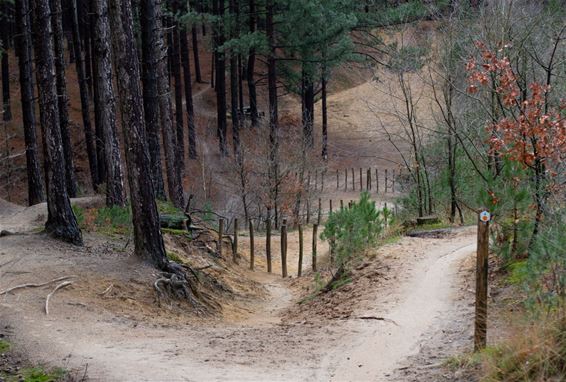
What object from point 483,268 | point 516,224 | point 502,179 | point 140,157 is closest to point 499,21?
point 502,179

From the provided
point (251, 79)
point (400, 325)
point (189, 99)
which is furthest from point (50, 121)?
point (251, 79)

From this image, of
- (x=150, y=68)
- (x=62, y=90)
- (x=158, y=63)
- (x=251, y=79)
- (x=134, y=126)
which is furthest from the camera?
(x=251, y=79)

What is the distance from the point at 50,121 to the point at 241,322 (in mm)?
5277

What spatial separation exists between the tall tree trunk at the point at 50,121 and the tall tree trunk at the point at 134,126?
1.62m

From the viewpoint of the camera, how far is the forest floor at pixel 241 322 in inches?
303

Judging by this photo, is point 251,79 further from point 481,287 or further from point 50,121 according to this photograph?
point 481,287

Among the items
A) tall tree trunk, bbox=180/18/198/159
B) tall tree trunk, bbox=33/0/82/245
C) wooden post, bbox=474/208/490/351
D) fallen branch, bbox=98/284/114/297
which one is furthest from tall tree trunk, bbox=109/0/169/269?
tall tree trunk, bbox=180/18/198/159

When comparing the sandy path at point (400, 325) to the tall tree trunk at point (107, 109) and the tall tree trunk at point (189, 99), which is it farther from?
the tall tree trunk at point (189, 99)

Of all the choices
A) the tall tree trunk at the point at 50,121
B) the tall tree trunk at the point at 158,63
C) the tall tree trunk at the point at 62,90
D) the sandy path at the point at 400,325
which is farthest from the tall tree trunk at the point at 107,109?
the sandy path at the point at 400,325

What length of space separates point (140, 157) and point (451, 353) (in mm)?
6677

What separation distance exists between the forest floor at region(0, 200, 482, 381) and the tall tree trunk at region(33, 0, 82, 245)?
63cm

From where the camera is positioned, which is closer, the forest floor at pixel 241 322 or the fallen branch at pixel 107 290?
the forest floor at pixel 241 322

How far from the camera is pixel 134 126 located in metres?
11.8

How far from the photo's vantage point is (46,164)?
12703 millimetres
